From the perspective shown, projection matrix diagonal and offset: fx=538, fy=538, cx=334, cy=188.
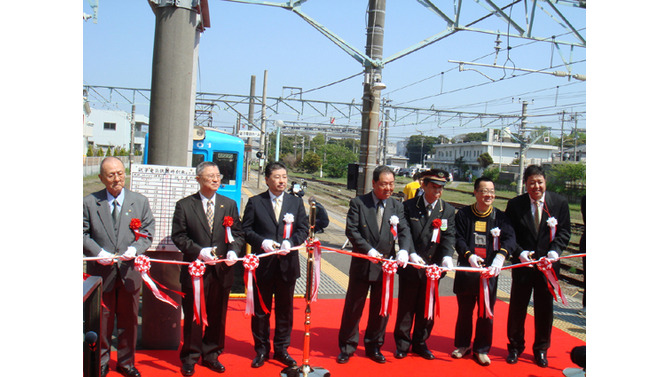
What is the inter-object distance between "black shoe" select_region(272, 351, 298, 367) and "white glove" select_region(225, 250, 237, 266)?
1008 millimetres

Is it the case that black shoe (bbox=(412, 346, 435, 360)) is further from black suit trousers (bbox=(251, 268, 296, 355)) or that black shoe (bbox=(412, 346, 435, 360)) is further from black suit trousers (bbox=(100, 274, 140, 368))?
black suit trousers (bbox=(100, 274, 140, 368))

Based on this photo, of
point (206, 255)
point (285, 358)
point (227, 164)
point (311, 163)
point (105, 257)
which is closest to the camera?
point (105, 257)

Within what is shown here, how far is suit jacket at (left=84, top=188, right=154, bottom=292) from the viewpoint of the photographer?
4.30 metres

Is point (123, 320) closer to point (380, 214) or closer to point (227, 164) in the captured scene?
point (380, 214)

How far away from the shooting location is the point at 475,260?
5.09 metres

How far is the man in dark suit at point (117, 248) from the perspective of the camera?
4.30 metres

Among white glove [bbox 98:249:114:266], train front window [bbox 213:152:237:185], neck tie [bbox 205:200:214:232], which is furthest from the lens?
train front window [bbox 213:152:237:185]

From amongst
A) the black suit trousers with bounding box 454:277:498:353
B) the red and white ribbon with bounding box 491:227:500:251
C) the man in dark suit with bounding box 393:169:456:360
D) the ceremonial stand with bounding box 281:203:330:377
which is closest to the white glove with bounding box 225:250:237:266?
the ceremonial stand with bounding box 281:203:330:377

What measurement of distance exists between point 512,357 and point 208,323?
Result: 294 centimetres

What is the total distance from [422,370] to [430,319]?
0.49 metres

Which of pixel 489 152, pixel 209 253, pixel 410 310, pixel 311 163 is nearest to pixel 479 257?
pixel 410 310

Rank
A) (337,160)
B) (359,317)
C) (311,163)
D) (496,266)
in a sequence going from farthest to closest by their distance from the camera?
(311,163), (337,160), (359,317), (496,266)

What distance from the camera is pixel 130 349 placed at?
14.8ft

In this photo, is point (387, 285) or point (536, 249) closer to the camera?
point (387, 285)
